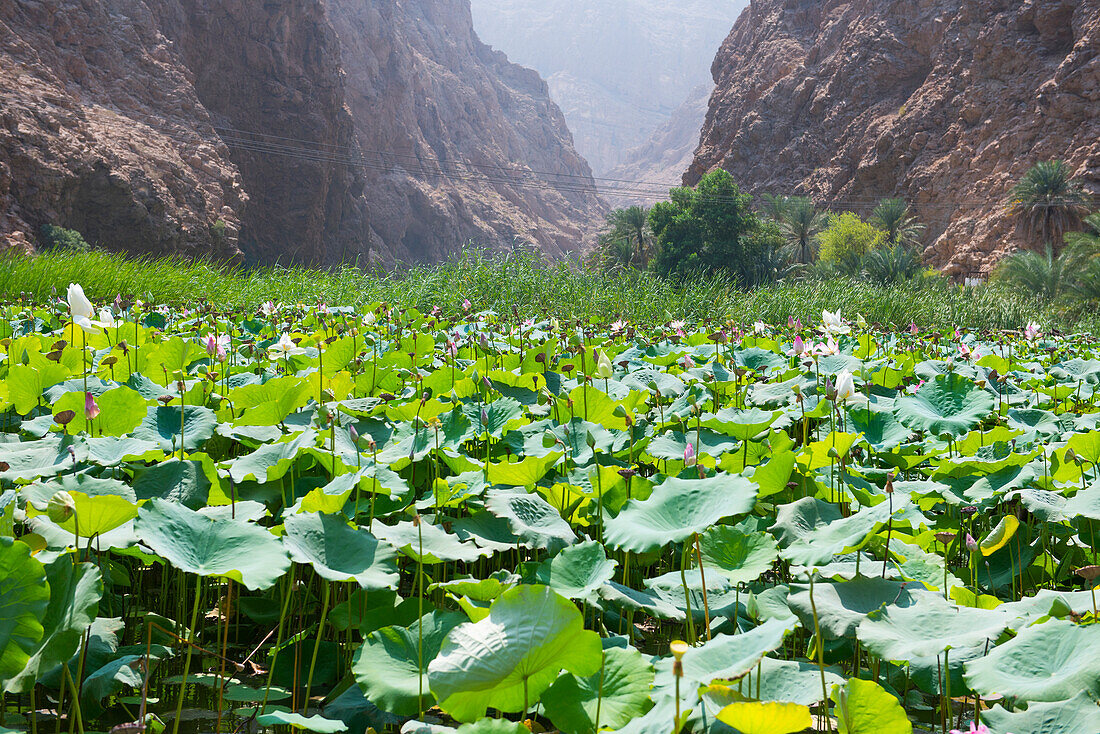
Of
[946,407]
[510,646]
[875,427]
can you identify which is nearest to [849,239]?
[946,407]

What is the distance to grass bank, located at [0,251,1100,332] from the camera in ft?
23.5

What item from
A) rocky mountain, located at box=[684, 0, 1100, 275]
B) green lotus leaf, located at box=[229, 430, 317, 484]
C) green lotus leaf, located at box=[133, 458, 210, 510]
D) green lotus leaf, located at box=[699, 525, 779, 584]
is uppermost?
rocky mountain, located at box=[684, 0, 1100, 275]

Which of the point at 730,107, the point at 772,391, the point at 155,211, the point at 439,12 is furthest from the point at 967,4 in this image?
the point at 439,12

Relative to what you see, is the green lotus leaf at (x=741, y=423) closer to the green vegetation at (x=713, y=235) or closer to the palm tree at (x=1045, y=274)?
the palm tree at (x=1045, y=274)

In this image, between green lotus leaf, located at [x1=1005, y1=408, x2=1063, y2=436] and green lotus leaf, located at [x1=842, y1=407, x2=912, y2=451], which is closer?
green lotus leaf, located at [x1=842, y1=407, x2=912, y2=451]

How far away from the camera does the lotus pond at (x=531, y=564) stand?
0.87 metres

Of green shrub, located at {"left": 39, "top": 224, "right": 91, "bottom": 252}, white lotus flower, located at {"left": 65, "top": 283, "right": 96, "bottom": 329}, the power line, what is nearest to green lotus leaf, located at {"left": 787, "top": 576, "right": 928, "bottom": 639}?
white lotus flower, located at {"left": 65, "top": 283, "right": 96, "bottom": 329}

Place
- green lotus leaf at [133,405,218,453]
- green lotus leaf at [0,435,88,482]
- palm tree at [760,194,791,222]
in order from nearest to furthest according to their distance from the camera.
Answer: green lotus leaf at [0,435,88,482] → green lotus leaf at [133,405,218,453] → palm tree at [760,194,791,222]

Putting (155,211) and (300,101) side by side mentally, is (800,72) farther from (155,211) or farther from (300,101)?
(155,211)

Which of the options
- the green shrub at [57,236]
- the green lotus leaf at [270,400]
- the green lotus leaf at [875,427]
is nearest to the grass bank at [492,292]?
the green lotus leaf at [270,400]

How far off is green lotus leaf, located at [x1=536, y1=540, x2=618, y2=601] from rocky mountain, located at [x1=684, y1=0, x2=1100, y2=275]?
3955 cm

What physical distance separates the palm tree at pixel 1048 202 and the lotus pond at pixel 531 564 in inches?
1392

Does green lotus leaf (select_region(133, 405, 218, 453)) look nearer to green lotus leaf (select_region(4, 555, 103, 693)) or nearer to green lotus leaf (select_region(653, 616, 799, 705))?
green lotus leaf (select_region(4, 555, 103, 693))

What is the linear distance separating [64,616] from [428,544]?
49cm
